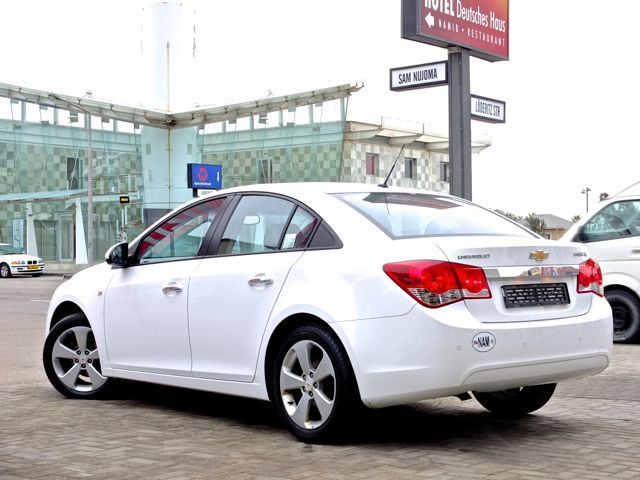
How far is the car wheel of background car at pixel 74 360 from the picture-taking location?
24.5ft

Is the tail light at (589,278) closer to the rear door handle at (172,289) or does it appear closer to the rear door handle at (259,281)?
the rear door handle at (259,281)

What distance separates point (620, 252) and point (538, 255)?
21.9ft

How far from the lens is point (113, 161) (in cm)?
4931

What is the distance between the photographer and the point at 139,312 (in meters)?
6.94

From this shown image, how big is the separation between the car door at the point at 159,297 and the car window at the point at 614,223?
6.75 metres

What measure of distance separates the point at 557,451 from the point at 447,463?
2.34 feet

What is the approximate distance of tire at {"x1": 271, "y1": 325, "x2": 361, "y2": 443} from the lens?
550 centimetres

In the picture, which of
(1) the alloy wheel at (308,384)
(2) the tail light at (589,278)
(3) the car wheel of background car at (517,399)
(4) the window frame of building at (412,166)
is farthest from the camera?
(4) the window frame of building at (412,166)

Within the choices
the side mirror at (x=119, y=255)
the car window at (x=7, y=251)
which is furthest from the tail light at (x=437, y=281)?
the car window at (x=7, y=251)

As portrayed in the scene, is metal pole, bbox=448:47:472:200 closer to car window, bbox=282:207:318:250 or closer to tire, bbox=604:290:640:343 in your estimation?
tire, bbox=604:290:640:343

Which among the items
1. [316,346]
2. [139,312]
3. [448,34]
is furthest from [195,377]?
[448,34]

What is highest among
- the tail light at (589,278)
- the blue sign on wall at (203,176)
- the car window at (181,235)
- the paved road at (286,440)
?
the blue sign on wall at (203,176)

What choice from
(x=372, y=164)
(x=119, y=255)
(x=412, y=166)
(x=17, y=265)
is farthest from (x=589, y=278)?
(x=412, y=166)

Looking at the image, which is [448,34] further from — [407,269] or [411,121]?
[411,121]
